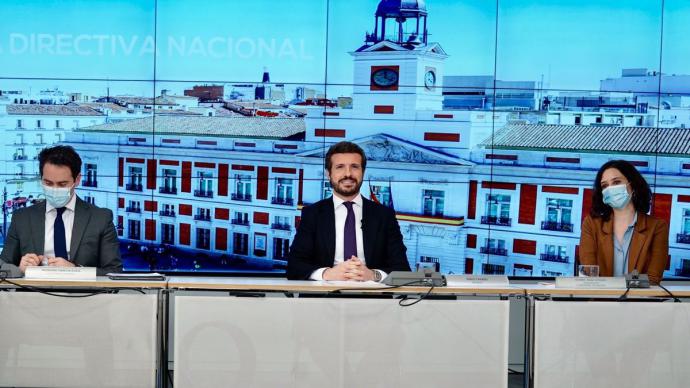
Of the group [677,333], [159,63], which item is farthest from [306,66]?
[677,333]

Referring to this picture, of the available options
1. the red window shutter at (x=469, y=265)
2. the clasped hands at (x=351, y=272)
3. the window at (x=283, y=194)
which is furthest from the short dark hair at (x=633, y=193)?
the window at (x=283, y=194)

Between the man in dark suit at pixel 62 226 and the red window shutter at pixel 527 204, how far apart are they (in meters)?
3.04

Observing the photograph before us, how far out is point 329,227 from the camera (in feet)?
11.1

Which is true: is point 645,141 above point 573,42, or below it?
below

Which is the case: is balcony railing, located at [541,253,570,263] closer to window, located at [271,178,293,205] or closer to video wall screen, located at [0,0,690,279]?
video wall screen, located at [0,0,690,279]

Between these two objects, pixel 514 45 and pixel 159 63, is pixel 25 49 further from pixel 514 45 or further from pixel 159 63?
pixel 514 45

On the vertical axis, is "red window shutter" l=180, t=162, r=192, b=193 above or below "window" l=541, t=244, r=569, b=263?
above

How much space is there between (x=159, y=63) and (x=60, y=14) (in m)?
0.67

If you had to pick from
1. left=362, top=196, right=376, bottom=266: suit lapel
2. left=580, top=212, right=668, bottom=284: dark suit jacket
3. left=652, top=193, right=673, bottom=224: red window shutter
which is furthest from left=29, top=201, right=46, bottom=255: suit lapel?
left=652, top=193, right=673, bottom=224: red window shutter

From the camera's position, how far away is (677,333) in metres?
2.87

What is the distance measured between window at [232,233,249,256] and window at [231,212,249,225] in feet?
0.29

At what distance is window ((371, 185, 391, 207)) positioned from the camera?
5.39m

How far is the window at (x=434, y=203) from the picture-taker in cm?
554

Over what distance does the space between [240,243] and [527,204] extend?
204 centimetres
